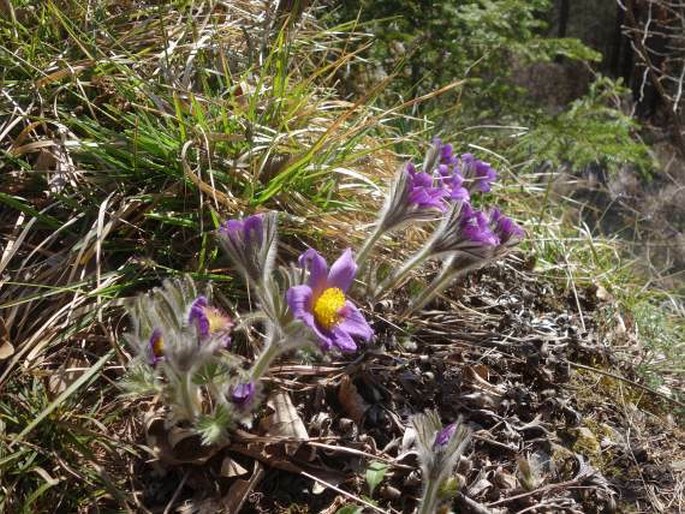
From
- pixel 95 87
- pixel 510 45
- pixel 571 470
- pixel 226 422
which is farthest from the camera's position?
pixel 510 45

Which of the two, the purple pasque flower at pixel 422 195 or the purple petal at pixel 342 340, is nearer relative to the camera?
the purple petal at pixel 342 340

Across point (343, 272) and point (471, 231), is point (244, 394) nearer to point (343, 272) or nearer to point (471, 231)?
point (343, 272)

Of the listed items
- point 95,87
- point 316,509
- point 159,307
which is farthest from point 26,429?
point 95,87

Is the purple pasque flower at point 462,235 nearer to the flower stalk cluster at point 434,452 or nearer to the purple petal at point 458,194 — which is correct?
the purple petal at point 458,194

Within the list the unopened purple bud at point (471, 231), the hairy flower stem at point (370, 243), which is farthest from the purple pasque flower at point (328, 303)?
the unopened purple bud at point (471, 231)

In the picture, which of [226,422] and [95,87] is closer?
[226,422]

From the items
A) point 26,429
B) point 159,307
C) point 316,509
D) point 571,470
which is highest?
point 159,307

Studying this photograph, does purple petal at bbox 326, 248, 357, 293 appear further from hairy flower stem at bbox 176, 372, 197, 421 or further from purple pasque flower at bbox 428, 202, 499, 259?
hairy flower stem at bbox 176, 372, 197, 421

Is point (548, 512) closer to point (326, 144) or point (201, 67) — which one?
point (326, 144)
